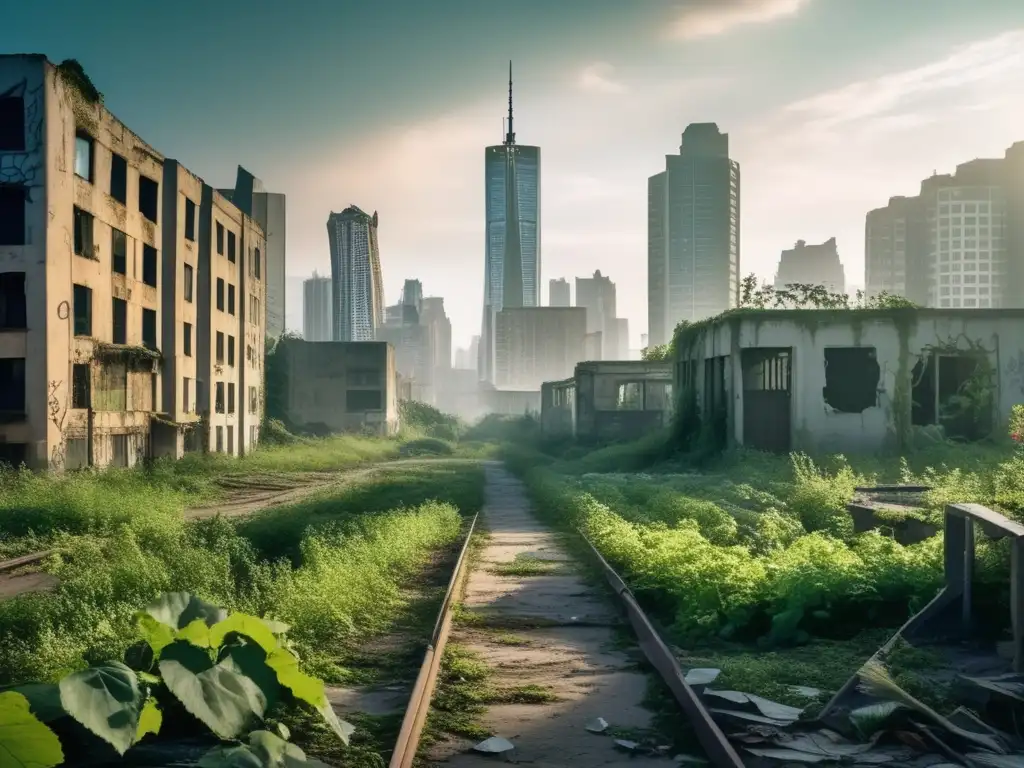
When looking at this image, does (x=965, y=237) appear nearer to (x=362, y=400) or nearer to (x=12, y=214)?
(x=362, y=400)

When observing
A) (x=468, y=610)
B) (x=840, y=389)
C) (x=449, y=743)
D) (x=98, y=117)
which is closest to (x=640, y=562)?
(x=468, y=610)

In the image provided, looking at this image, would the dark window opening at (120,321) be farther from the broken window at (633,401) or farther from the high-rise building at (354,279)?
the high-rise building at (354,279)

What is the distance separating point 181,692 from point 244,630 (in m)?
0.71

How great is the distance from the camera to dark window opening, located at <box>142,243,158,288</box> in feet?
103

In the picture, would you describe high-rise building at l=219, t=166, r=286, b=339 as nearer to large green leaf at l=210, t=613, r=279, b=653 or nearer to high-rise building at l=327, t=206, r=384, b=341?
high-rise building at l=327, t=206, r=384, b=341

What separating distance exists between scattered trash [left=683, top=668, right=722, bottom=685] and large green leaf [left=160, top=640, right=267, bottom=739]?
2989 mm

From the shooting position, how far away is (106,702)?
4.06 meters

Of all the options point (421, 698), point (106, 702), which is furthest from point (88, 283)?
point (106, 702)

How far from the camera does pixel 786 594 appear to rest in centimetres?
852

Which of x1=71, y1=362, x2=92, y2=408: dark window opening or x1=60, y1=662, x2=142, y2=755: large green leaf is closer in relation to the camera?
x1=60, y1=662, x2=142, y2=755: large green leaf

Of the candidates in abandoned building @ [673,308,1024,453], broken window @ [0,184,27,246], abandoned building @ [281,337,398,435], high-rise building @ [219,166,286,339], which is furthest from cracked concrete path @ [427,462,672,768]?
high-rise building @ [219,166,286,339]

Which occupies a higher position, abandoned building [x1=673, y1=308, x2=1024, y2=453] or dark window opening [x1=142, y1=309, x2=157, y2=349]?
dark window opening [x1=142, y1=309, x2=157, y2=349]

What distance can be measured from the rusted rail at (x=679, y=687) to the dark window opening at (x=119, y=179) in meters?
24.4

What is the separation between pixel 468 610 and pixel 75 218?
2095 centimetres
